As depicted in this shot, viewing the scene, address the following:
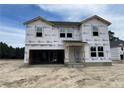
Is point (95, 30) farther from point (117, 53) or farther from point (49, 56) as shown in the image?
point (117, 53)

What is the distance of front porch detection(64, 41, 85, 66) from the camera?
53.6 ft

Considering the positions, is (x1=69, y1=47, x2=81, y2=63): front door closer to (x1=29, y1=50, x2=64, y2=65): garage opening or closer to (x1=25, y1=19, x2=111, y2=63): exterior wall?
(x1=25, y1=19, x2=111, y2=63): exterior wall

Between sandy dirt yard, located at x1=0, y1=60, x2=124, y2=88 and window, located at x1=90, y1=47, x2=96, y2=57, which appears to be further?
window, located at x1=90, y1=47, x2=96, y2=57

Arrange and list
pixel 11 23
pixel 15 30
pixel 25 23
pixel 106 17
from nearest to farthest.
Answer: pixel 25 23 → pixel 106 17 → pixel 11 23 → pixel 15 30

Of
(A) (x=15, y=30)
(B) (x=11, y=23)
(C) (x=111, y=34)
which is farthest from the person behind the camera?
(C) (x=111, y=34)

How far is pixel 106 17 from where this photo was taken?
60.1ft

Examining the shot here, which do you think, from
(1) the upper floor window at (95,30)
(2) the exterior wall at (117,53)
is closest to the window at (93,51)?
(1) the upper floor window at (95,30)

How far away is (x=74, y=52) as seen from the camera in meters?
17.5

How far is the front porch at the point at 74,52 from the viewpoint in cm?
1634


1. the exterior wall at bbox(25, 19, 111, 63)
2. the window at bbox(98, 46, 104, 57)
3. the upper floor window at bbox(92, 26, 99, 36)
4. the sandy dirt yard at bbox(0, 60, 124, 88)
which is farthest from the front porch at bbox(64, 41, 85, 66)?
the sandy dirt yard at bbox(0, 60, 124, 88)

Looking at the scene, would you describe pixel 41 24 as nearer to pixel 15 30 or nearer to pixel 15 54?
pixel 15 30

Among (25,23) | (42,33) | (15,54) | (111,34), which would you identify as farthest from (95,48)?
(111,34)

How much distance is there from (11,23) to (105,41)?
47.5 feet

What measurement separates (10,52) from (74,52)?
28194mm
